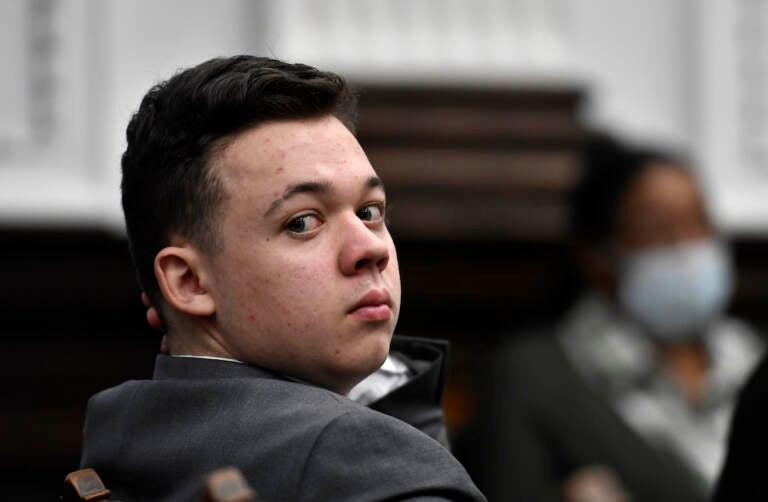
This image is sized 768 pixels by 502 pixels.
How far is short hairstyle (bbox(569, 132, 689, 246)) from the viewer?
476 cm

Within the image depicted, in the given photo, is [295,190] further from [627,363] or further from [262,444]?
[627,363]

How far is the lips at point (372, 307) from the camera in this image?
199 centimetres

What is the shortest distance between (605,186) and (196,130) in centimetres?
294

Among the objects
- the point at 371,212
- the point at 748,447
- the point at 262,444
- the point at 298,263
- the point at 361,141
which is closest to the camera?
the point at 262,444

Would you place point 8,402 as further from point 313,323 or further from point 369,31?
point 313,323

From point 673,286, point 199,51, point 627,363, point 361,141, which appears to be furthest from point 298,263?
point 199,51

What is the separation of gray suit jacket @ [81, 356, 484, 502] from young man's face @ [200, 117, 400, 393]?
0.06 meters

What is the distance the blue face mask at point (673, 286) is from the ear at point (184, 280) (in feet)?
9.42

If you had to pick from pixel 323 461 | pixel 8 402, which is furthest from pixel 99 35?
pixel 323 461

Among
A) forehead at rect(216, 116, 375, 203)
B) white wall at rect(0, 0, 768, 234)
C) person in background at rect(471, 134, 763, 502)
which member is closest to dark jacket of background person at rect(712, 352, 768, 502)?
forehead at rect(216, 116, 375, 203)

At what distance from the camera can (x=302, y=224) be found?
1.99m

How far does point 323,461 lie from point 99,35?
12.6 feet

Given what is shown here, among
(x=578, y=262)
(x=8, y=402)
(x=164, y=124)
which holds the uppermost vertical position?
(x=164, y=124)

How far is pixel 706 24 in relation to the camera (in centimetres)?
574
